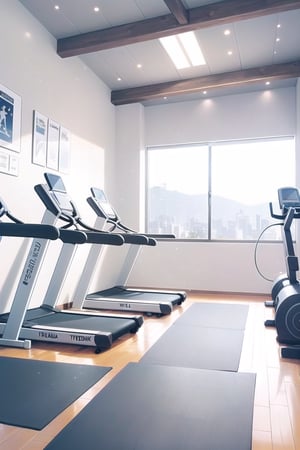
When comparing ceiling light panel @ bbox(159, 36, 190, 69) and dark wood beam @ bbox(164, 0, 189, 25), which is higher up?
ceiling light panel @ bbox(159, 36, 190, 69)

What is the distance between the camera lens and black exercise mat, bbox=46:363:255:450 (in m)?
1.59

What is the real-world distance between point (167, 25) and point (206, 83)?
1645mm

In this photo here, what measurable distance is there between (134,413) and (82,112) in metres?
4.61

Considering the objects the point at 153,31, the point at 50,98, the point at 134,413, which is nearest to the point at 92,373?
the point at 134,413

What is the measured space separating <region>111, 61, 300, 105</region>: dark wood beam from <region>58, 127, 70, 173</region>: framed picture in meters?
1.81

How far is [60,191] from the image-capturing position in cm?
382

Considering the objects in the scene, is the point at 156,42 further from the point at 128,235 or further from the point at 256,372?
the point at 256,372

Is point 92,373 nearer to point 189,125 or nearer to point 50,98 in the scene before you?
point 50,98

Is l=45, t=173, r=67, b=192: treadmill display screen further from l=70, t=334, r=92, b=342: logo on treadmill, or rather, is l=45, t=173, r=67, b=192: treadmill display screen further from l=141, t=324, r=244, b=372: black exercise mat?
l=141, t=324, r=244, b=372: black exercise mat

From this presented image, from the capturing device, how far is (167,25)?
431cm

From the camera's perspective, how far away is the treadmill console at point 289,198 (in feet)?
13.5

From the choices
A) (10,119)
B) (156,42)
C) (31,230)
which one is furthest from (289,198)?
(10,119)

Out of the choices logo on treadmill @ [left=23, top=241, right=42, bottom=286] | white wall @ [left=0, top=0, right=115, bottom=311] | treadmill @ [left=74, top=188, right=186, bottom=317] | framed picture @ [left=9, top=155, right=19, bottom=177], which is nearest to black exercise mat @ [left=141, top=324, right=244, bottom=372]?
treadmill @ [left=74, top=188, right=186, bottom=317]

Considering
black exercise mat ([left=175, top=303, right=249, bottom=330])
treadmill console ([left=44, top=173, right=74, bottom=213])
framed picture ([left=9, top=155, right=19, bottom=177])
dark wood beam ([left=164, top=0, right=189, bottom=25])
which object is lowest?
black exercise mat ([left=175, top=303, right=249, bottom=330])
